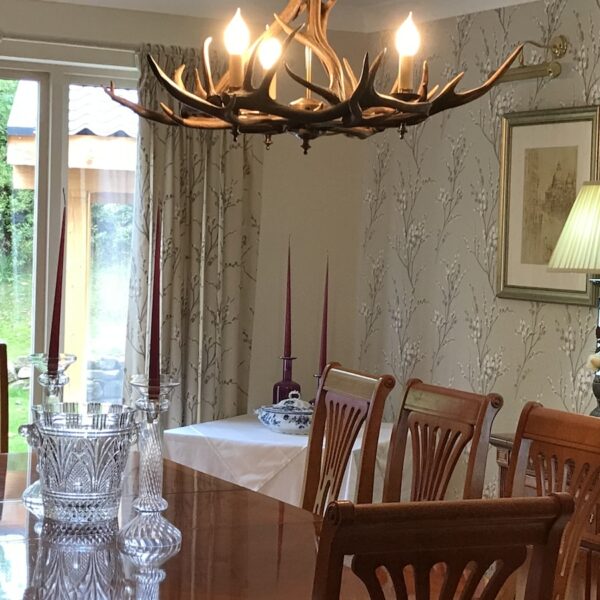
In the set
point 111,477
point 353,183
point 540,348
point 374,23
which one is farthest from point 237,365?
point 111,477

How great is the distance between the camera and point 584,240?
126 inches

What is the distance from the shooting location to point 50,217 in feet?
14.2

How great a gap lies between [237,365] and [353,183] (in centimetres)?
99

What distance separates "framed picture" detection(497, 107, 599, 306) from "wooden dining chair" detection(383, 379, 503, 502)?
129cm

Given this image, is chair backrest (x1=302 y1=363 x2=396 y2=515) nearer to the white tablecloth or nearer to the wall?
the white tablecloth

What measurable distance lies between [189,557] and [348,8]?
3237 millimetres

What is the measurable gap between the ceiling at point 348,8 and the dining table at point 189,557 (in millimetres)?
2510

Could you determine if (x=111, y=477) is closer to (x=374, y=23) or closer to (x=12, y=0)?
(x=12, y=0)

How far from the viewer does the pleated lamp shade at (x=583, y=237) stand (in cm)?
316

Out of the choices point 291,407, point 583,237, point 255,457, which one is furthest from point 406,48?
point 291,407

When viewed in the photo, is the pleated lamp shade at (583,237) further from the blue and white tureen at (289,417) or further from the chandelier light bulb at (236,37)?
the chandelier light bulb at (236,37)

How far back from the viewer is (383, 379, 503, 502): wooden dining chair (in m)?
2.37

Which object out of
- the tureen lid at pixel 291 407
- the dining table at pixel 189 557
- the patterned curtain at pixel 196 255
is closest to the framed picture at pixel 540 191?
the tureen lid at pixel 291 407

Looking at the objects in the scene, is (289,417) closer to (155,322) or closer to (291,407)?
(291,407)
